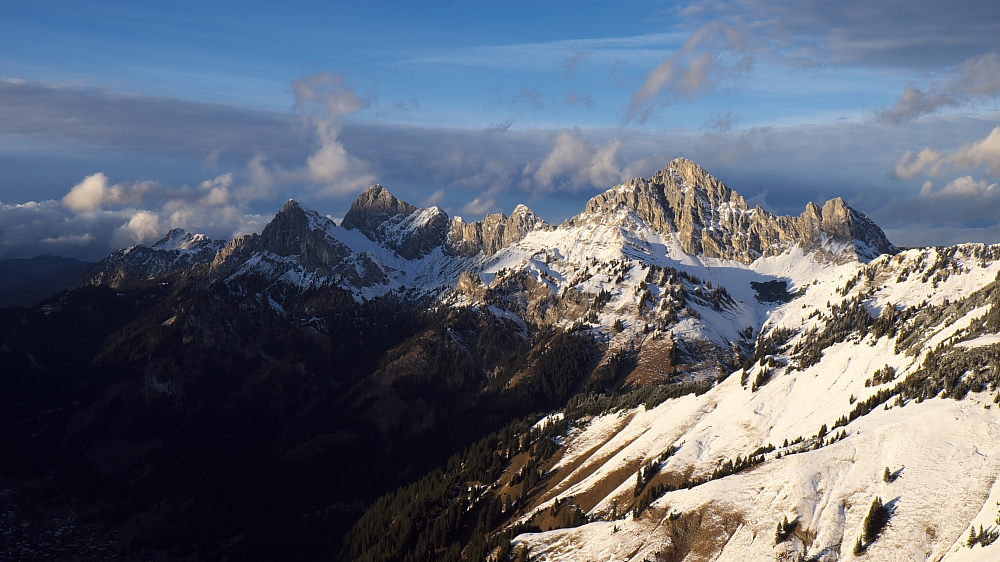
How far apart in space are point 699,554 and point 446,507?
94602 mm

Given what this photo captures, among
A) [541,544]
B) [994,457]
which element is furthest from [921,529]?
[541,544]

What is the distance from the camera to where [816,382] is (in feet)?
598

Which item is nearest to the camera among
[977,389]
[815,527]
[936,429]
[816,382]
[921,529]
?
[921,529]

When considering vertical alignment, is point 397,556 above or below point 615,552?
below

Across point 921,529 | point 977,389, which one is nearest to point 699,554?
point 921,529

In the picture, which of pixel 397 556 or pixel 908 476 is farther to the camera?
pixel 397 556

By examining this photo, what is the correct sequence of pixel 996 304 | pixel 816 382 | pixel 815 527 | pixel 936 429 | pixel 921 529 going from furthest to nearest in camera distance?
pixel 816 382 → pixel 996 304 → pixel 936 429 → pixel 815 527 → pixel 921 529

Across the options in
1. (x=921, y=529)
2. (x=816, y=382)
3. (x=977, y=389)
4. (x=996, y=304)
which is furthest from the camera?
(x=816, y=382)

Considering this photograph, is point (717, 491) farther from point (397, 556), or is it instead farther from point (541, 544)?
point (397, 556)

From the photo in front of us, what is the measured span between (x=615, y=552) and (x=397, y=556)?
77731 mm

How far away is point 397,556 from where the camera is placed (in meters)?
180

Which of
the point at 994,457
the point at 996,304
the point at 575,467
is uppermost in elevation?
the point at 996,304

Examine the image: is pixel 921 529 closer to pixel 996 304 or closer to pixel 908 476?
pixel 908 476

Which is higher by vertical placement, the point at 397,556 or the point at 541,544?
the point at 541,544
